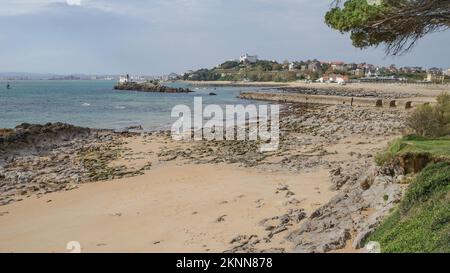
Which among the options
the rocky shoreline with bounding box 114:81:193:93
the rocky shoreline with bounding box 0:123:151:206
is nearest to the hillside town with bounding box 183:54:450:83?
the rocky shoreline with bounding box 114:81:193:93

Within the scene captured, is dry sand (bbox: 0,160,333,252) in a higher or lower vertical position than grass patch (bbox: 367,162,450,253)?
lower

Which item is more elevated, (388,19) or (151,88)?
(388,19)

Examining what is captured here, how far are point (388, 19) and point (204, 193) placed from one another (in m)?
5.86

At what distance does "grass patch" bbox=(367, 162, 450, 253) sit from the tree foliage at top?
8.85 feet

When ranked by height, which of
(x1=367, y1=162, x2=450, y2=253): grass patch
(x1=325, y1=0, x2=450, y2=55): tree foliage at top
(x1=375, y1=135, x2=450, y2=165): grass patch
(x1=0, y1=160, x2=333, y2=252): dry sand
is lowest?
(x1=0, y1=160, x2=333, y2=252): dry sand

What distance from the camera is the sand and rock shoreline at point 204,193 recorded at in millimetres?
7320

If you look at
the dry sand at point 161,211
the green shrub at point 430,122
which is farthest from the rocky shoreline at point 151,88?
the green shrub at point 430,122

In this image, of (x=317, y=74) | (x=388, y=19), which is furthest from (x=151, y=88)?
(x=388, y=19)

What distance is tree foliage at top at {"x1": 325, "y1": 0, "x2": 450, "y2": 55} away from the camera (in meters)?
7.61

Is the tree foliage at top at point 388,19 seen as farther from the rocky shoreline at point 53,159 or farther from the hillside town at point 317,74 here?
the hillside town at point 317,74

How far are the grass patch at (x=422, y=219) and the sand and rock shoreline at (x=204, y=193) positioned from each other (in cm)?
41

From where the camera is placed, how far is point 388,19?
7855 millimetres

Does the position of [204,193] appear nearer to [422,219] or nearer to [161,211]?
[161,211]

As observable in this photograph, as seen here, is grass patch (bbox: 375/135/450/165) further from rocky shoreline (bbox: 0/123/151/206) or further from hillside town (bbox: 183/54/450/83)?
hillside town (bbox: 183/54/450/83)
